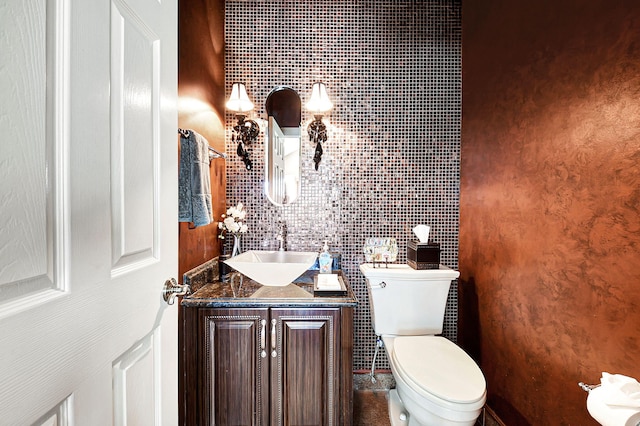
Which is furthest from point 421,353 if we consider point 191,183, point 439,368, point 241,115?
point 241,115

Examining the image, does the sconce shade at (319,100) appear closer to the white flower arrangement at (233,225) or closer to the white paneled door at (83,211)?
the white flower arrangement at (233,225)

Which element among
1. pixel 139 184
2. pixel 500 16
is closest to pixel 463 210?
pixel 500 16

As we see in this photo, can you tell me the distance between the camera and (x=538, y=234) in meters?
1.42

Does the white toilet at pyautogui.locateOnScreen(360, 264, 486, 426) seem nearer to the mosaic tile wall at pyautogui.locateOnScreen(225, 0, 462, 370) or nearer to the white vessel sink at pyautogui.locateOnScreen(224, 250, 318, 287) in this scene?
the mosaic tile wall at pyautogui.locateOnScreen(225, 0, 462, 370)

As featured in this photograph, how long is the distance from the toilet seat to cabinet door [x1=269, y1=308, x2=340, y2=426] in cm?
36

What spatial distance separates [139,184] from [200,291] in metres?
1.03

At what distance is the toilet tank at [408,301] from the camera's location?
1828 mm

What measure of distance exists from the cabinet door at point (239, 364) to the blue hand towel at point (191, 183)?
483 millimetres

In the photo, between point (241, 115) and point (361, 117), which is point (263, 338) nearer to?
point (241, 115)

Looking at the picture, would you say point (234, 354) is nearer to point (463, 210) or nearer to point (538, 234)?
point (538, 234)

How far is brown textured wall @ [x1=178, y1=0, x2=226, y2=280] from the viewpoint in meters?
1.50

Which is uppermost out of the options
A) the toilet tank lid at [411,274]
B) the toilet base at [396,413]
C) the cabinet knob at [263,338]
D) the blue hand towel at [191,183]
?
the blue hand towel at [191,183]

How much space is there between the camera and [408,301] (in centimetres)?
183

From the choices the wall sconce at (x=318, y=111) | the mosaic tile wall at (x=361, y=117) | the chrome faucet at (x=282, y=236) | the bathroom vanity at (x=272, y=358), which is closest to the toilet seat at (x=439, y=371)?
the bathroom vanity at (x=272, y=358)
